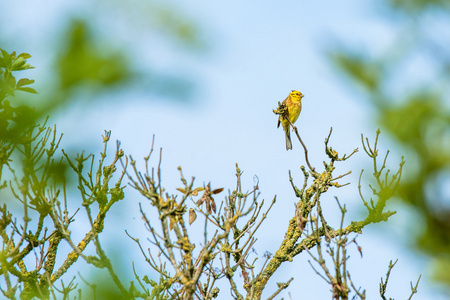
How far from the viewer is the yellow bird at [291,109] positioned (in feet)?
30.4

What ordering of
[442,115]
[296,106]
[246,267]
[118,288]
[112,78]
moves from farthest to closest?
[296,106] → [246,267] → [442,115] → [118,288] → [112,78]

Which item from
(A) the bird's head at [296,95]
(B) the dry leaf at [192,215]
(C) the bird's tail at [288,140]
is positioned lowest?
(B) the dry leaf at [192,215]

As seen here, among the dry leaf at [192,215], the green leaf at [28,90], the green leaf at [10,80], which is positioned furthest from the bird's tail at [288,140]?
the green leaf at [28,90]

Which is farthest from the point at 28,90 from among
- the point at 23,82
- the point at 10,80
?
the point at 10,80

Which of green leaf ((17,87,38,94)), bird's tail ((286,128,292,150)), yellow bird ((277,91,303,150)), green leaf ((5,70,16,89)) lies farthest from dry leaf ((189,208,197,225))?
bird's tail ((286,128,292,150))

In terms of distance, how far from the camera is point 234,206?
4.65m

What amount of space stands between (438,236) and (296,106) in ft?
25.3

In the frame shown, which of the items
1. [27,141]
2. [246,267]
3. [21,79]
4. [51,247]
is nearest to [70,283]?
[51,247]

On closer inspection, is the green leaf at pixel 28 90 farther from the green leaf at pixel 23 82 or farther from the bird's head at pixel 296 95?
the bird's head at pixel 296 95

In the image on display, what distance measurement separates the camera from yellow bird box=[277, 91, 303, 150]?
30.4 feet

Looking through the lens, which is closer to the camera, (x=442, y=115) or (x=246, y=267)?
(x=442, y=115)

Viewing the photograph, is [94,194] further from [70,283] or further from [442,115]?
[442,115]

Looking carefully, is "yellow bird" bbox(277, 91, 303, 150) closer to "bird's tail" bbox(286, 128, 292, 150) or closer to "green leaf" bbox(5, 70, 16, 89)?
"bird's tail" bbox(286, 128, 292, 150)

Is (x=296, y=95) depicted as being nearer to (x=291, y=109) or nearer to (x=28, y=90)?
(x=291, y=109)
